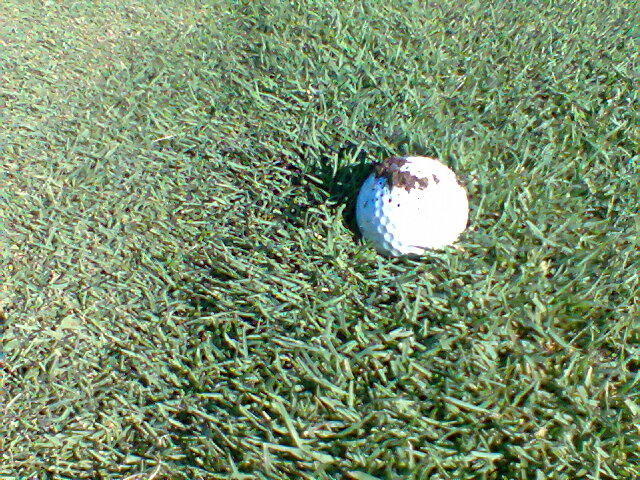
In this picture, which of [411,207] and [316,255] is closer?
[411,207]

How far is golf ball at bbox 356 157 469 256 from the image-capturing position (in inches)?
89.5

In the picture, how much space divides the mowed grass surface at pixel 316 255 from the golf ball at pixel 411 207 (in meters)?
0.09

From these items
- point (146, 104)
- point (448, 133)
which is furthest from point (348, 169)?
point (146, 104)

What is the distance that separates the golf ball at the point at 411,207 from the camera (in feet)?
7.46

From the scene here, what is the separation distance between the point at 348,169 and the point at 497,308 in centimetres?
94

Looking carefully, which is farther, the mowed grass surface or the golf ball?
the golf ball

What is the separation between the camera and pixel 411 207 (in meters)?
2.26

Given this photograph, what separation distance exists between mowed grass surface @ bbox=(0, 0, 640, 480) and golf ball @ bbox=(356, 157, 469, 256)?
9 centimetres

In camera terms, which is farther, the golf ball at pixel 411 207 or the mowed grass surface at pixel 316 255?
the golf ball at pixel 411 207

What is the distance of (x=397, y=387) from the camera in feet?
6.70

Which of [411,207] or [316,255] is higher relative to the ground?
[411,207]

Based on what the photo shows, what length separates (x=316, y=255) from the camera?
2.46 m

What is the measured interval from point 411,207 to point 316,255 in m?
0.45

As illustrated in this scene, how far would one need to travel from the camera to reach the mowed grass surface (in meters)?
1.96
